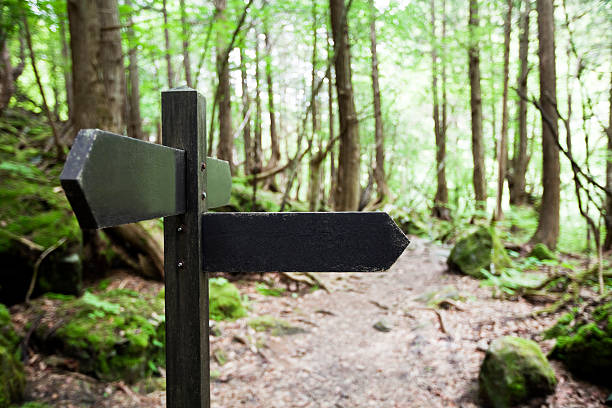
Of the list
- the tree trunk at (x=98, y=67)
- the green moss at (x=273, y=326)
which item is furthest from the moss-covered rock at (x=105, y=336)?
the green moss at (x=273, y=326)

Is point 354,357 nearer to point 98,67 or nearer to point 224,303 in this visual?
point 224,303

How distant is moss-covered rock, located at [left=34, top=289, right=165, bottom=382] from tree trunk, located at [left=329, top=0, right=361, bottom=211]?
→ 6.31 m

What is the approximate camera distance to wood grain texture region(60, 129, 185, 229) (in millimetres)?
832

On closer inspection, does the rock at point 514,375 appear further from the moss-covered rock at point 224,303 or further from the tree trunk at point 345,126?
the tree trunk at point 345,126

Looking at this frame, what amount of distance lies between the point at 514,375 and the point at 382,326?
245 cm

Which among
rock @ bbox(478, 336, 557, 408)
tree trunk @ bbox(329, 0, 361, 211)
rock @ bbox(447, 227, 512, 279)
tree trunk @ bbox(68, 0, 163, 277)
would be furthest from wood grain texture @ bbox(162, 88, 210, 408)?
tree trunk @ bbox(329, 0, 361, 211)

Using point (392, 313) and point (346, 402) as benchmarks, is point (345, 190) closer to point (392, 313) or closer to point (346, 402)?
point (392, 313)

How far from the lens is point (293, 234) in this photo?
1.46 metres

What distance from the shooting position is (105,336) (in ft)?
12.4

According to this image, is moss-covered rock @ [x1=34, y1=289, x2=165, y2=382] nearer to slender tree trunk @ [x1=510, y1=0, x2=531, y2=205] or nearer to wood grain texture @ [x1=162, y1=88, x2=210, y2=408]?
wood grain texture @ [x1=162, y1=88, x2=210, y2=408]

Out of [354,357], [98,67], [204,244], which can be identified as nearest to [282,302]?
[354,357]

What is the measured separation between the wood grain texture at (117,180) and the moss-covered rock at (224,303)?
4.50m

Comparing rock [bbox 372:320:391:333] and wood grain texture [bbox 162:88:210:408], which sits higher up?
wood grain texture [bbox 162:88:210:408]

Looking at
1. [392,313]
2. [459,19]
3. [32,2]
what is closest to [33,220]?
[32,2]
